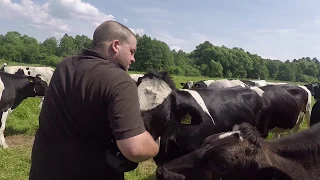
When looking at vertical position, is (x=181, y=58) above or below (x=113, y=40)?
below

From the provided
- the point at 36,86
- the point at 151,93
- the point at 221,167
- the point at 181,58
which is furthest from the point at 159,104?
the point at 181,58

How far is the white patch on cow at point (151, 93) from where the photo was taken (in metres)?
3.94

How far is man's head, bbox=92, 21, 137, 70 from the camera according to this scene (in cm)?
236

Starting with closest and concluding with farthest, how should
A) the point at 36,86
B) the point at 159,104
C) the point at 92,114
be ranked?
the point at 92,114
the point at 159,104
the point at 36,86

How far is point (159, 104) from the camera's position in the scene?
13.1ft

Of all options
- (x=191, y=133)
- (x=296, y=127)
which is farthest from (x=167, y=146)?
(x=296, y=127)

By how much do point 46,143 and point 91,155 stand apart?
34 cm

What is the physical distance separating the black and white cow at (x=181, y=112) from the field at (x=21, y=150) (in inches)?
72.8

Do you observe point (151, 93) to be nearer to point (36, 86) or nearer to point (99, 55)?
point (99, 55)

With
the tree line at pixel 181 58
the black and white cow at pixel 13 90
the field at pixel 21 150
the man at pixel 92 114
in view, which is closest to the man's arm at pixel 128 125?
the man at pixel 92 114

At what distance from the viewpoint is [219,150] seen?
2428 mm

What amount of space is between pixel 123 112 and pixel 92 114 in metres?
0.27

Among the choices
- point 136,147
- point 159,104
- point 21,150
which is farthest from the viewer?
point 21,150

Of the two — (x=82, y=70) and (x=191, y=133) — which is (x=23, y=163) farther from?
(x=82, y=70)
